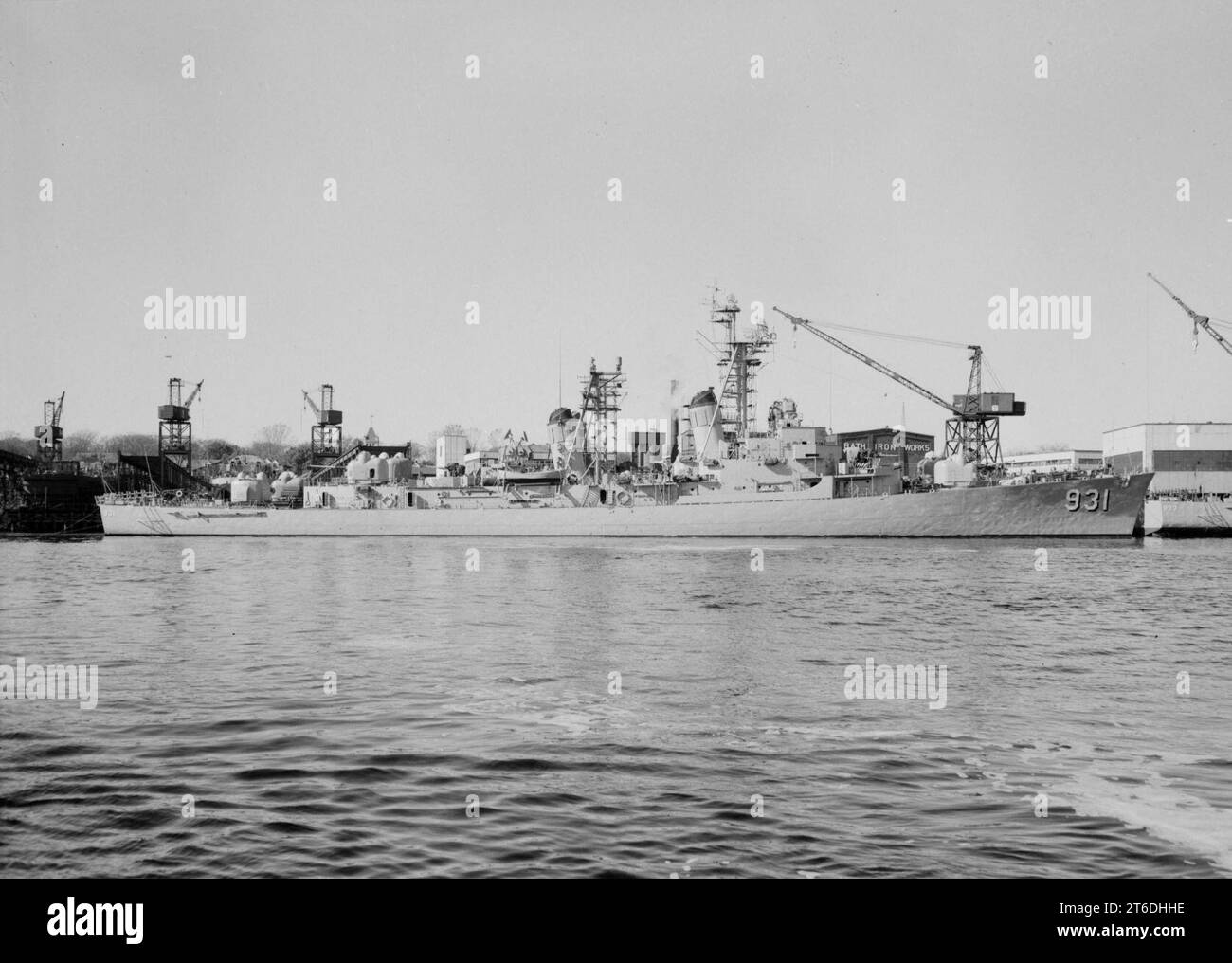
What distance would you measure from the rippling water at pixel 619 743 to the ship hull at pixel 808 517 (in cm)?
4262

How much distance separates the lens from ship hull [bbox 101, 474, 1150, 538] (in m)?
68.8

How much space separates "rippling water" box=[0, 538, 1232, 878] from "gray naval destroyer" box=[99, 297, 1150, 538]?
4347 centimetres

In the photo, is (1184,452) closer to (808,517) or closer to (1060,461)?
(1060,461)

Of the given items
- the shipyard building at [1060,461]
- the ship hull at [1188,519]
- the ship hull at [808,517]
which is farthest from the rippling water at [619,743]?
the shipyard building at [1060,461]

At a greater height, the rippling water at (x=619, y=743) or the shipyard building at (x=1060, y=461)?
the shipyard building at (x=1060, y=461)

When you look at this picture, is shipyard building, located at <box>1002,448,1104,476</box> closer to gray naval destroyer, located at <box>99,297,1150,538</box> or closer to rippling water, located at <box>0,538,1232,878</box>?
gray naval destroyer, located at <box>99,297,1150,538</box>

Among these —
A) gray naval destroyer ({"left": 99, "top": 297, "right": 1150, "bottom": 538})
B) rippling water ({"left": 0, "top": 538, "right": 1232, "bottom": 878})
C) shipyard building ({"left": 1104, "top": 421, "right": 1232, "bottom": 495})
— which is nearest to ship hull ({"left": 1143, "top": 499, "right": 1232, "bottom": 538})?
gray naval destroyer ({"left": 99, "top": 297, "right": 1150, "bottom": 538})

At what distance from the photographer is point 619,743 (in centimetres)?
1183

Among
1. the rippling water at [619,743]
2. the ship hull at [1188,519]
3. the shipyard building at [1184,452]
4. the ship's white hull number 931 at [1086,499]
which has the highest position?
the shipyard building at [1184,452]

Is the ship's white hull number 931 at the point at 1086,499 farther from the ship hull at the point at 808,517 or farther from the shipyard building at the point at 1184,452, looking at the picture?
the shipyard building at the point at 1184,452

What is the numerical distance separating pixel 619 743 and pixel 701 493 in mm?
65336

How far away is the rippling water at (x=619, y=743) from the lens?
319 inches
